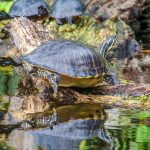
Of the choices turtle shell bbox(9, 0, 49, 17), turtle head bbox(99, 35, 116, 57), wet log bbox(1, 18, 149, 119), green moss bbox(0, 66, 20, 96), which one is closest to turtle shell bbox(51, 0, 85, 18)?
turtle shell bbox(9, 0, 49, 17)

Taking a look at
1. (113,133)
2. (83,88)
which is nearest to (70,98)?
(83,88)

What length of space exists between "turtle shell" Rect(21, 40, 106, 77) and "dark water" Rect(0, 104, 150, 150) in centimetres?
46

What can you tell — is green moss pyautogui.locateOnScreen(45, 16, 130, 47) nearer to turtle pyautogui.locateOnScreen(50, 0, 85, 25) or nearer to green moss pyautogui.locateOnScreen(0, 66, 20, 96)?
turtle pyautogui.locateOnScreen(50, 0, 85, 25)

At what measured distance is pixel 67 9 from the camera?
11.3m

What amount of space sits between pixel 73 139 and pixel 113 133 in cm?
44

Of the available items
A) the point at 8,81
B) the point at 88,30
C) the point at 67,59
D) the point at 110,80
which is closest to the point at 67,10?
the point at 88,30

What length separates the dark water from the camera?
3.90 meters

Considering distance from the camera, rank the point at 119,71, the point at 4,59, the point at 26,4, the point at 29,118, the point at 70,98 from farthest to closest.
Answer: the point at 26,4
the point at 4,59
the point at 119,71
the point at 70,98
the point at 29,118

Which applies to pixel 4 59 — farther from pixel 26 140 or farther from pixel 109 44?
pixel 26 140

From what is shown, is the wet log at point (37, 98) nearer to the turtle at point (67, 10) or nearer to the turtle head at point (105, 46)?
the turtle head at point (105, 46)

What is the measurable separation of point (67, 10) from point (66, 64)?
616cm

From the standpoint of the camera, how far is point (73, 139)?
13.4 ft

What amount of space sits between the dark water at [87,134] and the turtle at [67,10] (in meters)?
6.19

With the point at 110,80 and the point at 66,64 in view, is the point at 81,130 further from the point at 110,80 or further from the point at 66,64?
the point at 110,80
